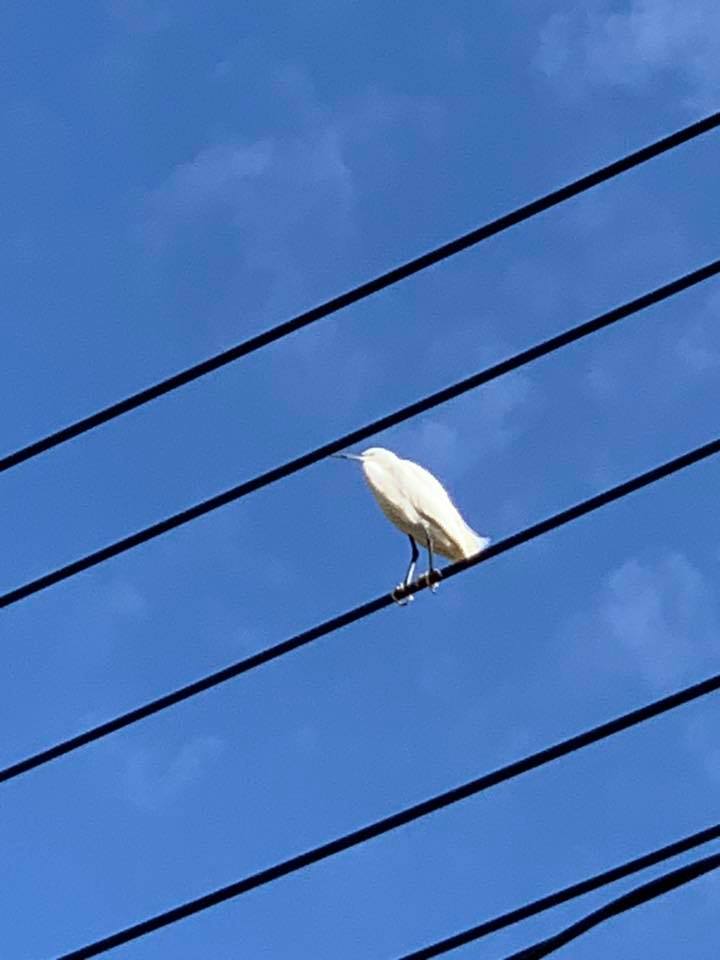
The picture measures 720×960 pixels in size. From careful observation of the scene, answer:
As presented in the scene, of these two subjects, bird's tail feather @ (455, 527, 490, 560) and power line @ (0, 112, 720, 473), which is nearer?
power line @ (0, 112, 720, 473)

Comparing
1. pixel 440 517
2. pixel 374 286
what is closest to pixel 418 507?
pixel 440 517

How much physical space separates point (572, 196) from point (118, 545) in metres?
1.57

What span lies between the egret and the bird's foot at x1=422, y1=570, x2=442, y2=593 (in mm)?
837

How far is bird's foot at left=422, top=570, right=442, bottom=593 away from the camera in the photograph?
10.2 m

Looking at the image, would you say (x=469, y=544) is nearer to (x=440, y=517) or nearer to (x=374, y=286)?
(x=440, y=517)

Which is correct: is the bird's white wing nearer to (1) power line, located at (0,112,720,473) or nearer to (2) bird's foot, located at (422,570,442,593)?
(2) bird's foot, located at (422,570,442,593)

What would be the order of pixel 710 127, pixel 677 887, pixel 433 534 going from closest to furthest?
pixel 677 887 → pixel 710 127 → pixel 433 534

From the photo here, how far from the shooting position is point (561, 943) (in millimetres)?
4750

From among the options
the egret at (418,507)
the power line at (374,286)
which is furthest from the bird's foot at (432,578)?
the power line at (374,286)

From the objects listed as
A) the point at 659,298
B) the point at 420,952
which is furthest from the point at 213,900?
the point at 659,298

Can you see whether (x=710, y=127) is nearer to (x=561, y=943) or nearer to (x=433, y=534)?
(x=561, y=943)

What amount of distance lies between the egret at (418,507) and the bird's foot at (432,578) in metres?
0.84

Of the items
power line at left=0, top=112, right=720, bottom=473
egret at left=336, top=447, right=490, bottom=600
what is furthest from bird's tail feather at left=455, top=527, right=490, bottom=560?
power line at left=0, top=112, right=720, bottom=473

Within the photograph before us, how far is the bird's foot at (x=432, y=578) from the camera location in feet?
33.4
